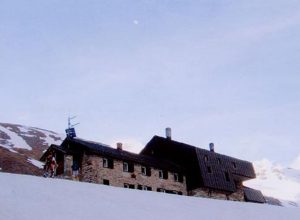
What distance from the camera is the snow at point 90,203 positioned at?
28.9ft

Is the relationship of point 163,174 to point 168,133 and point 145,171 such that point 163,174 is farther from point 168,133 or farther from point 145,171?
point 168,133

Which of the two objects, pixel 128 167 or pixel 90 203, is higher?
pixel 128 167

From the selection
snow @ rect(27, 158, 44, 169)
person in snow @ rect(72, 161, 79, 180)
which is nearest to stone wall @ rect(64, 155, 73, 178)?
person in snow @ rect(72, 161, 79, 180)

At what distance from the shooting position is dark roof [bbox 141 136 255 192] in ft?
150

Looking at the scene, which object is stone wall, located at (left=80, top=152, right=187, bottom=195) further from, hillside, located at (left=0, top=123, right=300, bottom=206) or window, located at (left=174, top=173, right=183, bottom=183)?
hillside, located at (left=0, top=123, right=300, bottom=206)

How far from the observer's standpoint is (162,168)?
42.7m

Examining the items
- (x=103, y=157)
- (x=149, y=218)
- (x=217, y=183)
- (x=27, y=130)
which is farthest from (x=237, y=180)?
(x=27, y=130)

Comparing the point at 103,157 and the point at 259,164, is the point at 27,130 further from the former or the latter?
the point at 259,164

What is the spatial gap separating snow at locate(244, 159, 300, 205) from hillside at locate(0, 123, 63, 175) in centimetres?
4649

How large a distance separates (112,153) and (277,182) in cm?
8416

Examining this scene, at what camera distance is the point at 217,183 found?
4641 cm

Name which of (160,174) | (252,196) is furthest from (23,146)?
(252,196)

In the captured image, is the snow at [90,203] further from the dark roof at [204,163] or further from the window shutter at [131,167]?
the dark roof at [204,163]

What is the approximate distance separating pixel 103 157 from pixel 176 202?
25.8m
